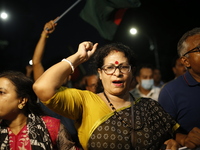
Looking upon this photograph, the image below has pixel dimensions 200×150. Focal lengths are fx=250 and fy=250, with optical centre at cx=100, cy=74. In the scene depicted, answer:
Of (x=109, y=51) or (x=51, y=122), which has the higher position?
(x=109, y=51)

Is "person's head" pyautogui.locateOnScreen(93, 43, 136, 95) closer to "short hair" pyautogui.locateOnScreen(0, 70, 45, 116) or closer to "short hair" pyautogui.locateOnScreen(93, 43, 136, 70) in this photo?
"short hair" pyautogui.locateOnScreen(93, 43, 136, 70)

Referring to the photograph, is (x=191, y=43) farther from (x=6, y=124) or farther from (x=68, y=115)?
(x=6, y=124)

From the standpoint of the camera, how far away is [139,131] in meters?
2.48

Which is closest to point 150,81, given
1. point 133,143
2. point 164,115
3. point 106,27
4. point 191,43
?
point 106,27

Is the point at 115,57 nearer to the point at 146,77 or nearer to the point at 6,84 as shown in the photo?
the point at 6,84

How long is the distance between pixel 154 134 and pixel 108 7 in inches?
132

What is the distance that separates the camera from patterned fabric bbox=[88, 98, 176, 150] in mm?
2375

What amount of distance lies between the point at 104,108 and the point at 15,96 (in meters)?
1.06

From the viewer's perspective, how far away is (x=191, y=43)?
3.13 meters

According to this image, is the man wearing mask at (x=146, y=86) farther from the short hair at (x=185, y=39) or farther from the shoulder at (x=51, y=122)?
the shoulder at (x=51, y=122)

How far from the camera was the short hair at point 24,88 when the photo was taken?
291 cm

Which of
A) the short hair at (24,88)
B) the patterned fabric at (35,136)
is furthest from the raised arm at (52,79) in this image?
the short hair at (24,88)

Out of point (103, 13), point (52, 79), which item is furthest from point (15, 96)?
point (103, 13)

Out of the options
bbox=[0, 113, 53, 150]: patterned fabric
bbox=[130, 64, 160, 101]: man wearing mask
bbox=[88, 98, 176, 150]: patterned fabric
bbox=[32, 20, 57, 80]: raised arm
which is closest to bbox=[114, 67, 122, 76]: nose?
bbox=[88, 98, 176, 150]: patterned fabric
